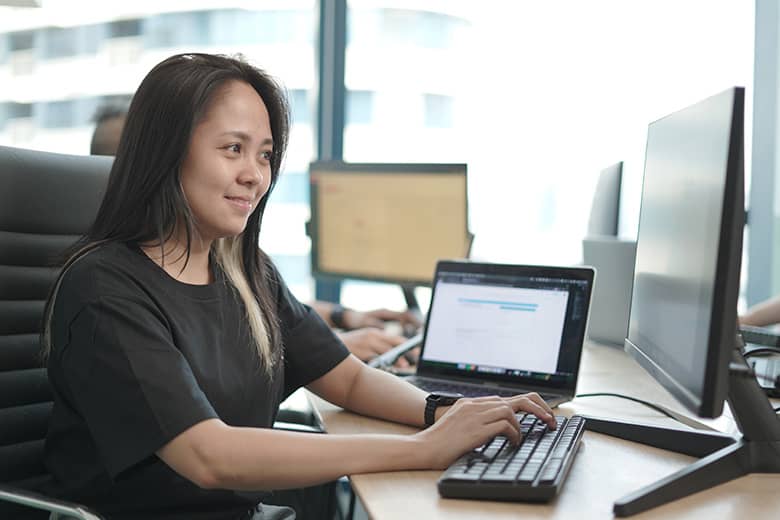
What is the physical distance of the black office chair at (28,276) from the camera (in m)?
1.39

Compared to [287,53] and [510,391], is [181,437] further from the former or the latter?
[287,53]

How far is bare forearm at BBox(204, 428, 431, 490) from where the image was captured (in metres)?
1.06

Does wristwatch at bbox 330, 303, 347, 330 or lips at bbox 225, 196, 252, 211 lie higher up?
lips at bbox 225, 196, 252, 211

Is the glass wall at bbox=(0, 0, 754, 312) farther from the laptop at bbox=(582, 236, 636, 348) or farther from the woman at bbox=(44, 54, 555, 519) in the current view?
the woman at bbox=(44, 54, 555, 519)

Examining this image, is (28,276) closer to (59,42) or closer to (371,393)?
(371,393)

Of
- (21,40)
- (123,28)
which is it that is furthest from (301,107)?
(21,40)

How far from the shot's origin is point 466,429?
3.72ft

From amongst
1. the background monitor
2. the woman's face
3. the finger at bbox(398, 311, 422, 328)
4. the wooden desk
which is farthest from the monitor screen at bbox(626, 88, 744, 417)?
the finger at bbox(398, 311, 422, 328)

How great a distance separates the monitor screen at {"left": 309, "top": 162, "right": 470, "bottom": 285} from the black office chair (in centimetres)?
113

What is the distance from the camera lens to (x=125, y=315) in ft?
3.70

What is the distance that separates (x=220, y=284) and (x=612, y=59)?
7.12ft

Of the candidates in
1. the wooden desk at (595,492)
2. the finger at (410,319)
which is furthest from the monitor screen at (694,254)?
the finger at (410,319)

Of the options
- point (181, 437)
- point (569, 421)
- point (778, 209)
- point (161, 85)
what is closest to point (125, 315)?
point (181, 437)

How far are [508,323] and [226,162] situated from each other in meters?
0.64
